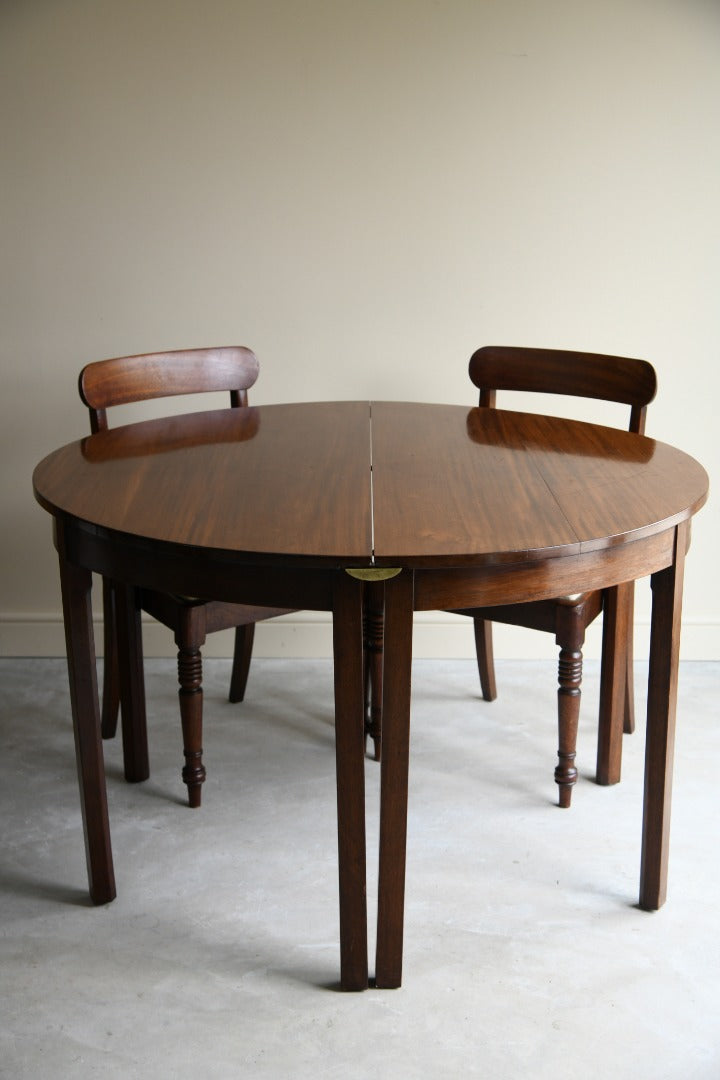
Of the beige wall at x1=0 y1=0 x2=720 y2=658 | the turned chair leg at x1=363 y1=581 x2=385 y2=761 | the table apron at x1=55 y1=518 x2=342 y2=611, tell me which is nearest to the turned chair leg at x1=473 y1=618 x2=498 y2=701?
the turned chair leg at x1=363 y1=581 x2=385 y2=761

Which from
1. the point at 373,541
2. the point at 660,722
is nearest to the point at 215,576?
the point at 373,541

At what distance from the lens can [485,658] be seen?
2.81 meters

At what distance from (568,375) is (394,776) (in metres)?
1.20

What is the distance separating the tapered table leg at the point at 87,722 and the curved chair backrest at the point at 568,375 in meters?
1.20

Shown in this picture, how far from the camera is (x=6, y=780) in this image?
2.46 m

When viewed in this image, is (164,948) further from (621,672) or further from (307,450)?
(621,672)

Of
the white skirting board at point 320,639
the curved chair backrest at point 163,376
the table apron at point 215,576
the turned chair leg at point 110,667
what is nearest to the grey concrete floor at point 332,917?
the turned chair leg at point 110,667

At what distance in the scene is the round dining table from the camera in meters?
1.53

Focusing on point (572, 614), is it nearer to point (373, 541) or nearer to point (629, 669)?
point (629, 669)

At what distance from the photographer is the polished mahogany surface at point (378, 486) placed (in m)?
1.53

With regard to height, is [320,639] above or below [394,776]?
below

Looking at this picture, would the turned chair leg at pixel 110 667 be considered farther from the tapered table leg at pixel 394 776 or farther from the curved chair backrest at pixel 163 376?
the tapered table leg at pixel 394 776

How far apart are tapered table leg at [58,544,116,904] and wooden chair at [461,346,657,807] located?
0.76 meters

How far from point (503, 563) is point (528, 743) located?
1.25 m
